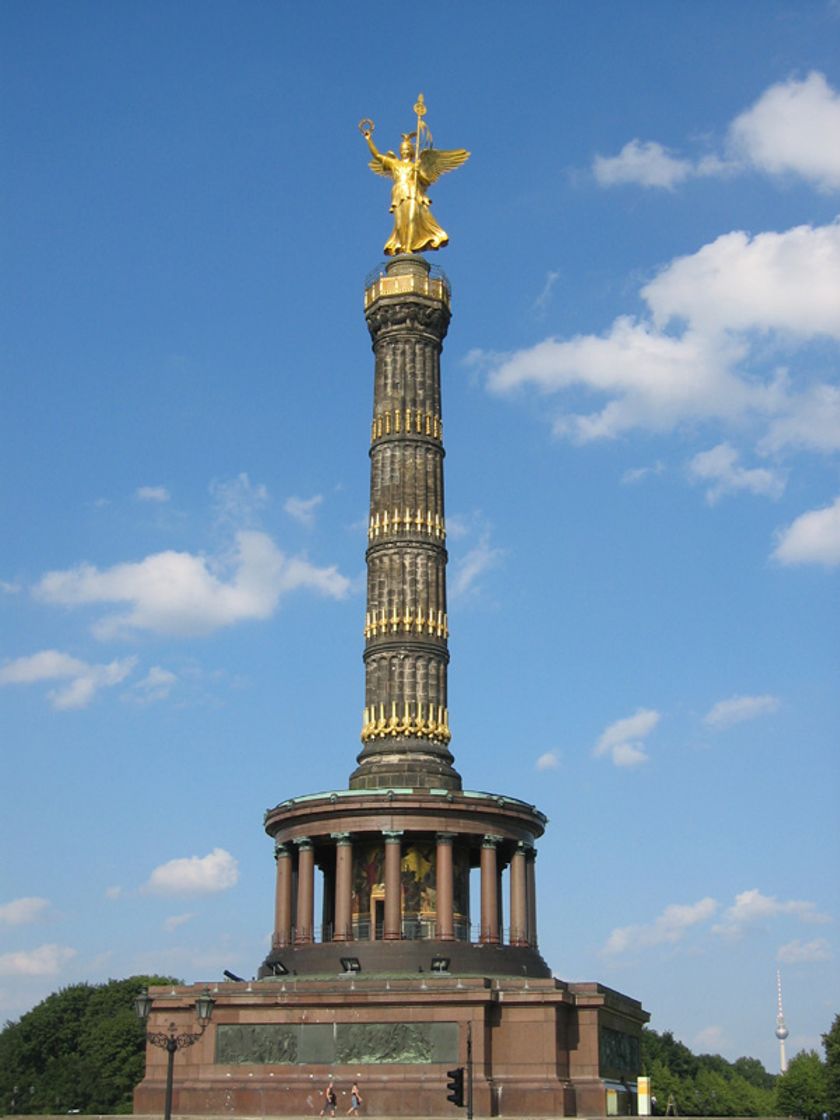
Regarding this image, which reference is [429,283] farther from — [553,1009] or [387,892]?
[553,1009]

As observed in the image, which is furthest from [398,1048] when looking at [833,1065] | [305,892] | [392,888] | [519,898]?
[833,1065]

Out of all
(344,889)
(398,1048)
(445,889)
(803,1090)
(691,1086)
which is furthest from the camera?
(691,1086)

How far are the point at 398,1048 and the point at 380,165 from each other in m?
29.0

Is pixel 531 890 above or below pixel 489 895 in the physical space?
above

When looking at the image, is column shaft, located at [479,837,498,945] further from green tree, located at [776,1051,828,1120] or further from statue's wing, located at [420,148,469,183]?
green tree, located at [776,1051,828,1120]

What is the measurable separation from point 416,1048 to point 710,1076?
60538 mm

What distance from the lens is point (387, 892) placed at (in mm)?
38375

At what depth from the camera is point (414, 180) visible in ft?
160

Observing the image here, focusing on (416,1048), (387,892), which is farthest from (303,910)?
(416,1048)

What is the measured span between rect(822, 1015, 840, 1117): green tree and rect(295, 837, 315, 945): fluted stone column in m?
32.0

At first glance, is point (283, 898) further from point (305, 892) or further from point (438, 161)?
point (438, 161)

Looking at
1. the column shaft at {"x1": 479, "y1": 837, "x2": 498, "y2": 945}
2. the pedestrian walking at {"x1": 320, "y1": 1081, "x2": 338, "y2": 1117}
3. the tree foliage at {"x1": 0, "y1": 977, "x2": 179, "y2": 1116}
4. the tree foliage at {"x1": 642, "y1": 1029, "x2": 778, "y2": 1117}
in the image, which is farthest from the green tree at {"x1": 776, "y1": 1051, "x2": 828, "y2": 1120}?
the pedestrian walking at {"x1": 320, "y1": 1081, "x2": 338, "y2": 1117}

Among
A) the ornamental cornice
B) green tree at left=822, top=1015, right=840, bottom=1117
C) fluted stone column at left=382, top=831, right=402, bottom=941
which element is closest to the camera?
fluted stone column at left=382, top=831, right=402, bottom=941

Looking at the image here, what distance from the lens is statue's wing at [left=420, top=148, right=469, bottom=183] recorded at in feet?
161
